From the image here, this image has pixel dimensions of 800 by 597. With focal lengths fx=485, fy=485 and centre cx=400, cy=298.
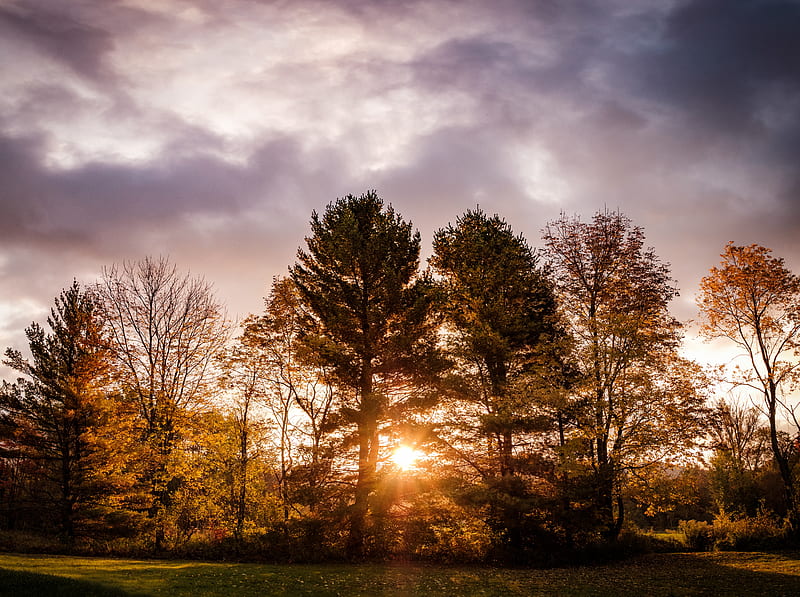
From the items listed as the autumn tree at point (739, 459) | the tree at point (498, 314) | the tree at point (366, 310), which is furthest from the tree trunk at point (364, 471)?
the autumn tree at point (739, 459)

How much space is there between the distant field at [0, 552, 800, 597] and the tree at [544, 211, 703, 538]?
4665mm

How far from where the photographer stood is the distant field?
12797 millimetres

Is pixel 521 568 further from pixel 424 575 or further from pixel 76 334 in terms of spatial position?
pixel 76 334

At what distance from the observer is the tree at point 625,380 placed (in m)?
23.2

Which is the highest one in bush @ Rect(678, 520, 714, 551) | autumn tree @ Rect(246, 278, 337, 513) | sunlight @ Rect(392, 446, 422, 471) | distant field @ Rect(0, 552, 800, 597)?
autumn tree @ Rect(246, 278, 337, 513)

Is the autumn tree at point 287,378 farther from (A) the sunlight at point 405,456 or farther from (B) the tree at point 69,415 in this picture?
(B) the tree at point 69,415

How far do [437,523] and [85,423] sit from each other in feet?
66.4

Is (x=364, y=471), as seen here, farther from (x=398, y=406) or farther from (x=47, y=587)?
(x=47, y=587)

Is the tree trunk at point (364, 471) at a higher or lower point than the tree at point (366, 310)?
lower

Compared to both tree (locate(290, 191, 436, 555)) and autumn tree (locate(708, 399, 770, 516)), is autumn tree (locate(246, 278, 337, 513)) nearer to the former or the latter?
tree (locate(290, 191, 436, 555))

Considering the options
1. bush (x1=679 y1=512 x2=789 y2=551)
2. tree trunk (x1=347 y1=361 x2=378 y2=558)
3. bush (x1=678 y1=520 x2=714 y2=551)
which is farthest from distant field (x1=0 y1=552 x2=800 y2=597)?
bush (x1=678 y1=520 x2=714 y2=551)

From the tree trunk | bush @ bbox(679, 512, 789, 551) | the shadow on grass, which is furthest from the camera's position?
bush @ bbox(679, 512, 789, 551)

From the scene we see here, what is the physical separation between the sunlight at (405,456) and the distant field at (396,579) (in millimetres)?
4235

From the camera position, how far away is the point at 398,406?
2323 cm
